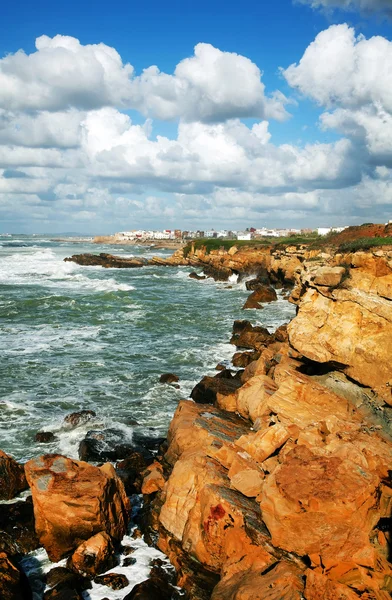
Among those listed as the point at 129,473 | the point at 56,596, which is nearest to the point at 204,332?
the point at 129,473

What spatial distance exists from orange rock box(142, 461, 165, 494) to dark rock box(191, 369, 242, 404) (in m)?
5.93

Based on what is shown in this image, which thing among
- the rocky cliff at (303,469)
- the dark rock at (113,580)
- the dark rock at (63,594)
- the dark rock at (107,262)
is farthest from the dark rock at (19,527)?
the dark rock at (107,262)

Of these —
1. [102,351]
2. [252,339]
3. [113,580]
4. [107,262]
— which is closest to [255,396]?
[113,580]

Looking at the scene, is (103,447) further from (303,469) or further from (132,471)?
(303,469)

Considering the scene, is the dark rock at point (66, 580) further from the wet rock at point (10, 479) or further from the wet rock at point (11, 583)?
the wet rock at point (10, 479)

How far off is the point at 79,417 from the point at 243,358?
1075 cm

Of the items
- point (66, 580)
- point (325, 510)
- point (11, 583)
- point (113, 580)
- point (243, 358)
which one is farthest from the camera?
point (243, 358)

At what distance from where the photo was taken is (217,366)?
2464 cm

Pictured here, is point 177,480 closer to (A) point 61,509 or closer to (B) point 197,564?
(B) point 197,564

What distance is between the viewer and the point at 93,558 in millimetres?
9812

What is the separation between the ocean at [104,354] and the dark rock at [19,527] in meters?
0.38

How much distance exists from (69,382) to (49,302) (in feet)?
84.2

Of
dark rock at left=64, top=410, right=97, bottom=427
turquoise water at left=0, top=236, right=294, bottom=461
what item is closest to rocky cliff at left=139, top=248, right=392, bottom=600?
turquoise water at left=0, top=236, right=294, bottom=461

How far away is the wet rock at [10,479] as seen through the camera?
12430 millimetres
